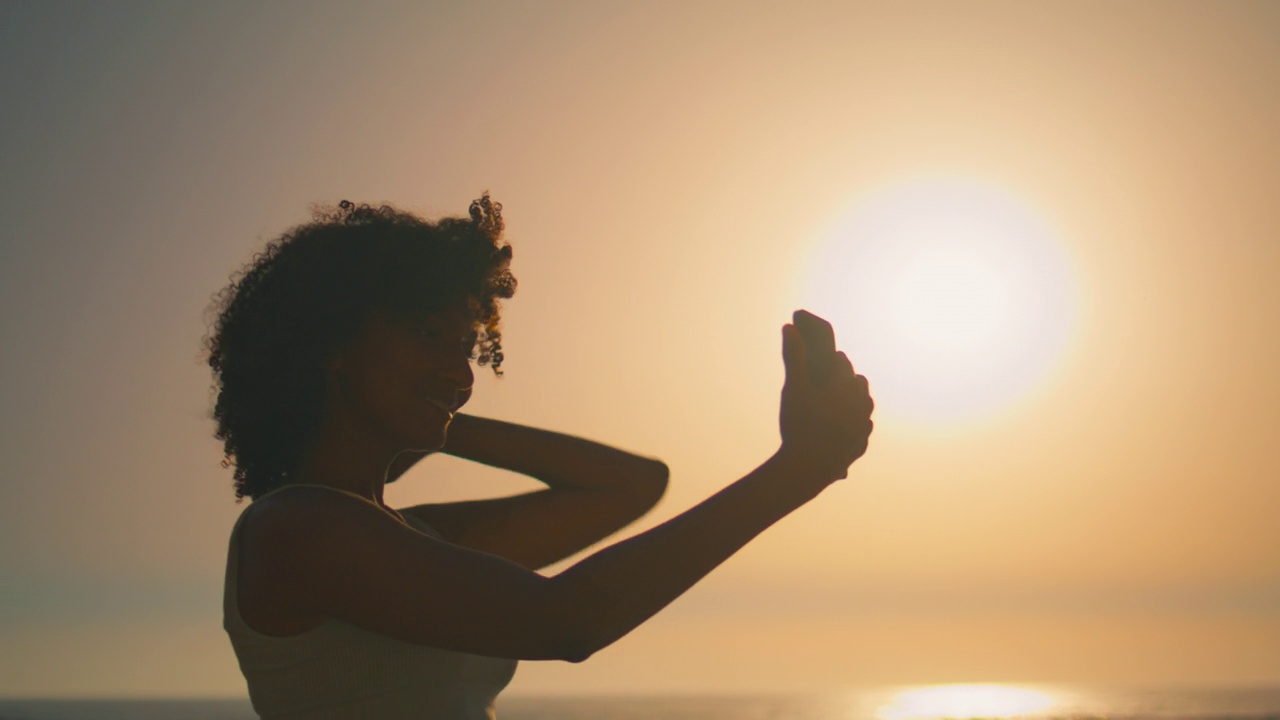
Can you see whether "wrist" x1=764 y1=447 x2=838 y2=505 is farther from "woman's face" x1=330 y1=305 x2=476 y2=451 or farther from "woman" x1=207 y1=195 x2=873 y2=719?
"woman's face" x1=330 y1=305 x2=476 y2=451

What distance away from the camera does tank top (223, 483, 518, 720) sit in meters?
2.48

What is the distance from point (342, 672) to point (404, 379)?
717 mm

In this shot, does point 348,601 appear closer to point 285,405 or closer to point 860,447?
point 285,405

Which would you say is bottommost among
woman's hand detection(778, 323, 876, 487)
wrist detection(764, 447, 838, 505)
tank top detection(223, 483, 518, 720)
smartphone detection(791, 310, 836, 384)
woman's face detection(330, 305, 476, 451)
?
tank top detection(223, 483, 518, 720)

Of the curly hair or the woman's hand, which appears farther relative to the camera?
the curly hair

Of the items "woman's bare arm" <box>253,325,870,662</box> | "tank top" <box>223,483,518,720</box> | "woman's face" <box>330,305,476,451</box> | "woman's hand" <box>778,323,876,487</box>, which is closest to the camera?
"woman's bare arm" <box>253,325,870,662</box>

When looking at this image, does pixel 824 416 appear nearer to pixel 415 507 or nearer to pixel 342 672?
pixel 342 672

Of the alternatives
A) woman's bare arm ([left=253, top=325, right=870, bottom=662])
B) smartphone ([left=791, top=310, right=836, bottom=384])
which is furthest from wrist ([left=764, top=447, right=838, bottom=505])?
smartphone ([left=791, top=310, right=836, bottom=384])

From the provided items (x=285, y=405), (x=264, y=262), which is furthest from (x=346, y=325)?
(x=264, y=262)

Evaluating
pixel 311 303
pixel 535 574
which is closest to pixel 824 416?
pixel 535 574

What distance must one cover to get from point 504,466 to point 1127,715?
131 m

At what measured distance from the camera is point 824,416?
2.31 m

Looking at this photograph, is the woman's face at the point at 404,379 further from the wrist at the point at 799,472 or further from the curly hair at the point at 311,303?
the wrist at the point at 799,472

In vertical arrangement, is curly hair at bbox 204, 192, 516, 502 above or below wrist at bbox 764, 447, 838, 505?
above
